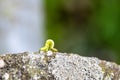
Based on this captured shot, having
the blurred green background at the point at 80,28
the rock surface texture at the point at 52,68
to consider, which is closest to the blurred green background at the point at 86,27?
the blurred green background at the point at 80,28

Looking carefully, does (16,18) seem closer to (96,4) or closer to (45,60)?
(96,4)

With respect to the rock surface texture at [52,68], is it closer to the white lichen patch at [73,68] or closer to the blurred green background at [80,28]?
the white lichen patch at [73,68]

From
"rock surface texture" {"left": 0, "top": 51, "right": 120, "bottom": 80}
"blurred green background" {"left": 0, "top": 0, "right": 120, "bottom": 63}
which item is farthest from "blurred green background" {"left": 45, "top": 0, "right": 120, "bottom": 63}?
"rock surface texture" {"left": 0, "top": 51, "right": 120, "bottom": 80}

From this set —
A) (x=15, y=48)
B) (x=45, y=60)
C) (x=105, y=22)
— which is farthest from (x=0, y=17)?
(x=45, y=60)

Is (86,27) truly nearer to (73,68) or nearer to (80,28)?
(80,28)

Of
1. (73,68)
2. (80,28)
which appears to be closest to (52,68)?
(73,68)

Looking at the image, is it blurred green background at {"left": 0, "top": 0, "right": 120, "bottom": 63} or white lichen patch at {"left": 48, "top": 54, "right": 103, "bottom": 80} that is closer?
white lichen patch at {"left": 48, "top": 54, "right": 103, "bottom": 80}

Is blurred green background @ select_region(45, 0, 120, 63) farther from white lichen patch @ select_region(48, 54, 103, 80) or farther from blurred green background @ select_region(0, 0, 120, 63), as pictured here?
white lichen patch @ select_region(48, 54, 103, 80)
